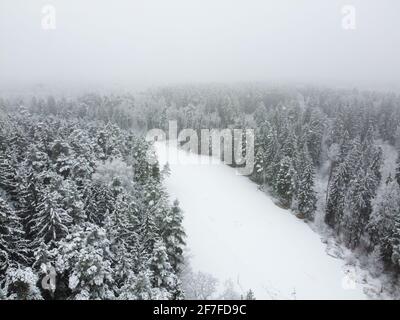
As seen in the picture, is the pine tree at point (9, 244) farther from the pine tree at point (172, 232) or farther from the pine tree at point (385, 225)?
the pine tree at point (385, 225)

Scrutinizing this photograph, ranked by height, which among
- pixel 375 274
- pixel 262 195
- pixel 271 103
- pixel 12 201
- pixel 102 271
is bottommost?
pixel 375 274

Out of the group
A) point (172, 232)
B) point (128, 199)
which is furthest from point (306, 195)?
point (128, 199)

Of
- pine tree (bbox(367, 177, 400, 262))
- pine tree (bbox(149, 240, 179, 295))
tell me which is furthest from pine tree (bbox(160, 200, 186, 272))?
pine tree (bbox(367, 177, 400, 262))

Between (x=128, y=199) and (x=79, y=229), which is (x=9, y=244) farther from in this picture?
(x=128, y=199)

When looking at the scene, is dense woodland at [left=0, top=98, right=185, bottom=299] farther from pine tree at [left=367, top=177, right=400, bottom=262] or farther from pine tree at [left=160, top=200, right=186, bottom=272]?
pine tree at [left=367, top=177, right=400, bottom=262]
